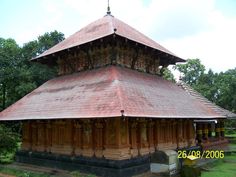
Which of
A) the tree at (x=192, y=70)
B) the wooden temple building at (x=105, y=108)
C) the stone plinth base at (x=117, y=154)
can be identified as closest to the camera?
the stone plinth base at (x=117, y=154)

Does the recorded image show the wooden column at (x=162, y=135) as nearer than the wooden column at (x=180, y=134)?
Yes

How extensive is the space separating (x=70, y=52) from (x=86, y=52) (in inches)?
41.2

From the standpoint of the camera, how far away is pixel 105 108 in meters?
10.4

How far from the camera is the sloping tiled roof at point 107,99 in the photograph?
10734mm

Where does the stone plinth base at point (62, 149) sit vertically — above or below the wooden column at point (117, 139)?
below

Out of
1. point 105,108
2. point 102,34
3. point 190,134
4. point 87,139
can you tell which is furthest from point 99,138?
point 190,134

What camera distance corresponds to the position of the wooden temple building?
11.1 meters

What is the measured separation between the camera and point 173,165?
37.9 feet

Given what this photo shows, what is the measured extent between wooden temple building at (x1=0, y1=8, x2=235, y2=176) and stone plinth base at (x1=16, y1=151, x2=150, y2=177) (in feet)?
0.13

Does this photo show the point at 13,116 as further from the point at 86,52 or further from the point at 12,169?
the point at 86,52

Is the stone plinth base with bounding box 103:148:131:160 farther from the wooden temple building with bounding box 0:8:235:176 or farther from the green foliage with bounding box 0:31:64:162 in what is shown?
the green foliage with bounding box 0:31:64:162

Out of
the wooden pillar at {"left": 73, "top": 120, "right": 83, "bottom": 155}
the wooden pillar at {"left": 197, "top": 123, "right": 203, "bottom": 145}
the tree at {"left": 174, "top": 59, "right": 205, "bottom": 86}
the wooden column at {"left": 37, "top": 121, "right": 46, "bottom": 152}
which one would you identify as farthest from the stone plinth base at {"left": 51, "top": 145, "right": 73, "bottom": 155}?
the tree at {"left": 174, "top": 59, "right": 205, "bottom": 86}

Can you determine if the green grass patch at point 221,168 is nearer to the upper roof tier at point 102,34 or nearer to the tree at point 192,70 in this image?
the upper roof tier at point 102,34

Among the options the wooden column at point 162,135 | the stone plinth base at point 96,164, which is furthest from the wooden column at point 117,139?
the wooden column at point 162,135
